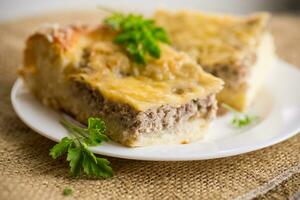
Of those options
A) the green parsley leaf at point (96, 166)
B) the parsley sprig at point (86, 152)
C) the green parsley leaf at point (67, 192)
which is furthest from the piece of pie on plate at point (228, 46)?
the green parsley leaf at point (67, 192)

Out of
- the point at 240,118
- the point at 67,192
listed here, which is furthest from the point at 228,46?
the point at 67,192

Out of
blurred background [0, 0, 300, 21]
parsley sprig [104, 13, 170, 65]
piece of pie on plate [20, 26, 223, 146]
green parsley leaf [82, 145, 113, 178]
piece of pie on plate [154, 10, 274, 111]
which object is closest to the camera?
green parsley leaf [82, 145, 113, 178]

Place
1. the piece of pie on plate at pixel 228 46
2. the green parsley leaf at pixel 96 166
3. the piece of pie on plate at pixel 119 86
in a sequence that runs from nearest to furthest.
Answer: the green parsley leaf at pixel 96 166
the piece of pie on plate at pixel 119 86
the piece of pie on plate at pixel 228 46

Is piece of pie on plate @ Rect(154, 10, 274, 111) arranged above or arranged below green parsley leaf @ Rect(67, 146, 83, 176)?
above

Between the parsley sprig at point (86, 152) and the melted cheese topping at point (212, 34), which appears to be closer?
the parsley sprig at point (86, 152)

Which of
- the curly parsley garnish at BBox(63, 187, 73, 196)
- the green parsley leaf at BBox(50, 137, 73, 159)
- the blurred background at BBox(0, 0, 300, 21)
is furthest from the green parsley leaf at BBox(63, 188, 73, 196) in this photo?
the blurred background at BBox(0, 0, 300, 21)

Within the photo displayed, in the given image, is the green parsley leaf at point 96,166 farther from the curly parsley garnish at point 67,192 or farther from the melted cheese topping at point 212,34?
the melted cheese topping at point 212,34

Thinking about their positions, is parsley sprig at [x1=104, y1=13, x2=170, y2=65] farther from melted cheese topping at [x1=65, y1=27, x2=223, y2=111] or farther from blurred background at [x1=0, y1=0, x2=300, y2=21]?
blurred background at [x1=0, y1=0, x2=300, y2=21]
